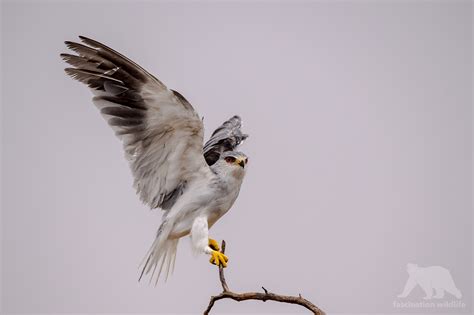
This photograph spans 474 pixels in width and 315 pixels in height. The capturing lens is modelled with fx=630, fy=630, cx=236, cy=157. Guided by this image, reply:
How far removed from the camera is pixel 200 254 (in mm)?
6066

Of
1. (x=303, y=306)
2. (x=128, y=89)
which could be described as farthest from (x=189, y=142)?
(x=303, y=306)

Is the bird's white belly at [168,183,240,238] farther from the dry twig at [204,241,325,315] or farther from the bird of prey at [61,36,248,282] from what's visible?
the dry twig at [204,241,325,315]

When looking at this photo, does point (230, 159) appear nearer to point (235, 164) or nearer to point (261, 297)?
point (235, 164)

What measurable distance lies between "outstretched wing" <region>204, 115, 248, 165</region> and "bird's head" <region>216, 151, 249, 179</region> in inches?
28.5

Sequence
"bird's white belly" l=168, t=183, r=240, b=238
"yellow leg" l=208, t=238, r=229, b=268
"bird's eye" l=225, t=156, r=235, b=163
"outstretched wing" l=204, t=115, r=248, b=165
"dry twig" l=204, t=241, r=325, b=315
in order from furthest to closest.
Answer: "outstretched wing" l=204, t=115, r=248, b=165, "bird's eye" l=225, t=156, r=235, b=163, "bird's white belly" l=168, t=183, r=240, b=238, "yellow leg" l=208, t=238, r=229, b=268, "dry twig" l=204, t=241, r=325, b=315

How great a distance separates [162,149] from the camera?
6289 millimetres

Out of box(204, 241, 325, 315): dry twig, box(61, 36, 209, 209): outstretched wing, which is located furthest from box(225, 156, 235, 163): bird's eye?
box(204, 241, 325, 315): dry twig

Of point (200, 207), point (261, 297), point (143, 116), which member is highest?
point (143, 116)

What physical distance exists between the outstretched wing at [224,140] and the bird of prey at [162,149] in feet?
2.08

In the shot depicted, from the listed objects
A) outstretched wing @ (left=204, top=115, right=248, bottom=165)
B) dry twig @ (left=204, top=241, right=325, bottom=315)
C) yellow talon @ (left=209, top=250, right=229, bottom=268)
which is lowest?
dry twig @ (left=204, top=241, right=325, bottom=315)

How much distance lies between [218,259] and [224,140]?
1.79 m

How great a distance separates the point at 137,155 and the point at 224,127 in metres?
1.58

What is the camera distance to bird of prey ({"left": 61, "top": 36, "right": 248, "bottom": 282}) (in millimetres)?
5980

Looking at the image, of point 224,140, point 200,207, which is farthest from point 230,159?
A: point 224,140
